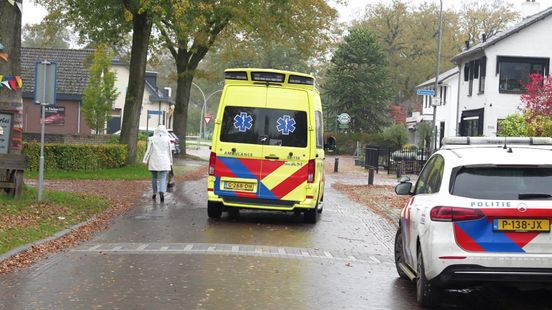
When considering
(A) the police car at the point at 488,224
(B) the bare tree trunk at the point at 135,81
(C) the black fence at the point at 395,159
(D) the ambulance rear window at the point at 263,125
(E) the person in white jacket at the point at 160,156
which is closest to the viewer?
(A) the police car at the point at 488,224

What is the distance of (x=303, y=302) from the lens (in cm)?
765

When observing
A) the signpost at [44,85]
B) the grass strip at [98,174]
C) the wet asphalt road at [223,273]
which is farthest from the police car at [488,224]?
the grass strip at [98,174]

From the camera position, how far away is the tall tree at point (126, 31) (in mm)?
24945

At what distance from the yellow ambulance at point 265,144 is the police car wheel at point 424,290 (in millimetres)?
6355

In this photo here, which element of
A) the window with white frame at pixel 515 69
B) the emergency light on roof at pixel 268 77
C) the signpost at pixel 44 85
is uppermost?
the window with white frame at pixel 515 69

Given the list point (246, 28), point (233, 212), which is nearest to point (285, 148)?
point (233, 212)

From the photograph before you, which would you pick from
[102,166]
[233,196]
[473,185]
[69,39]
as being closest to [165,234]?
[233,196]

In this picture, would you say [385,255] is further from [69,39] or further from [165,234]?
[69,39]

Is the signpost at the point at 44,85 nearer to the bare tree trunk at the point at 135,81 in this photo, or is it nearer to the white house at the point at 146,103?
the bare tree trunk at the point at 135,81

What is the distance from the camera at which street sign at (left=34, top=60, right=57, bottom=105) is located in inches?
587

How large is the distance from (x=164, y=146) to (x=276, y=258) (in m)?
8.15

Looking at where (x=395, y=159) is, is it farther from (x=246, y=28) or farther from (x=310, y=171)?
(x=310, y=171)

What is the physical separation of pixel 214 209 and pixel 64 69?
3757cm

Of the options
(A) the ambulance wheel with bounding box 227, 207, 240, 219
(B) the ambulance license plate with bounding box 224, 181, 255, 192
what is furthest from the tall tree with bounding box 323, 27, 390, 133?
(B) the ambulance license plate with bounding box 224, 181, 255, 192
